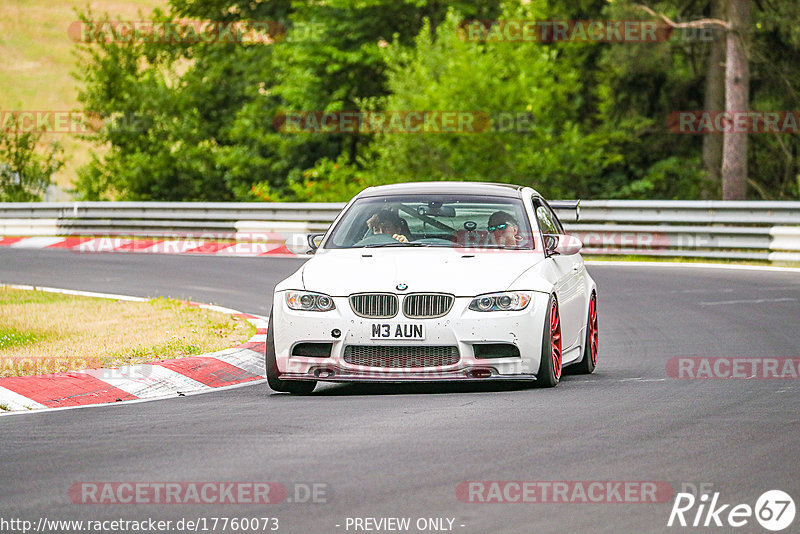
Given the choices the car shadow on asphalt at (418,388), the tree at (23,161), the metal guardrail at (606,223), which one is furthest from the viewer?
the tree at (23,161)

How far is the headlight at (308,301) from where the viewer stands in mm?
9141

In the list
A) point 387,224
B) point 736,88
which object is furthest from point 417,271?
point 736,88

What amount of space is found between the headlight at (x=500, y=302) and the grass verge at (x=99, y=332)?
3037mm

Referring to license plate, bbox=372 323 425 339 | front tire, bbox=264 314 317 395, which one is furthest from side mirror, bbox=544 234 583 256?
front tire, bbox=264 314 317 395

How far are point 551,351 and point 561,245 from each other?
4.05 feet

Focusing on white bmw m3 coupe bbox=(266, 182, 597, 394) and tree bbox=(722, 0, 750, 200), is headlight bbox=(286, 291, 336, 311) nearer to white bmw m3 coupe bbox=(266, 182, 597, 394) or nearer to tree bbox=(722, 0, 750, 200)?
white bmw m3 coupe bbox=(266, 182, 597, 394)

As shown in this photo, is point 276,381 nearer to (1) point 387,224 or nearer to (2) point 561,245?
(1) point 387,224

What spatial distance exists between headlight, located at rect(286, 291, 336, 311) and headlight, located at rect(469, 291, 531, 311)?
98 cm

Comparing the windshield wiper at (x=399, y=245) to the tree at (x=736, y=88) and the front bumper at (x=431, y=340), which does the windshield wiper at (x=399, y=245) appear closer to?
the front bumper at (x=431, y=340)

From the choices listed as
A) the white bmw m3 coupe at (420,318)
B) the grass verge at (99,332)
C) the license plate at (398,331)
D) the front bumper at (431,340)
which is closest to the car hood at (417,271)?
the white bmw m3 coupe at (420,318)

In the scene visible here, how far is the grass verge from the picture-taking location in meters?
10.6

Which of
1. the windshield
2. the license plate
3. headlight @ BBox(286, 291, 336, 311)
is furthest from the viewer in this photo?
the windshield

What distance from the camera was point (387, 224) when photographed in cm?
1034

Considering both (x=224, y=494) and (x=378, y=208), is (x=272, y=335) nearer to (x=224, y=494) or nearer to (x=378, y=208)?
(x=378, y=208)
